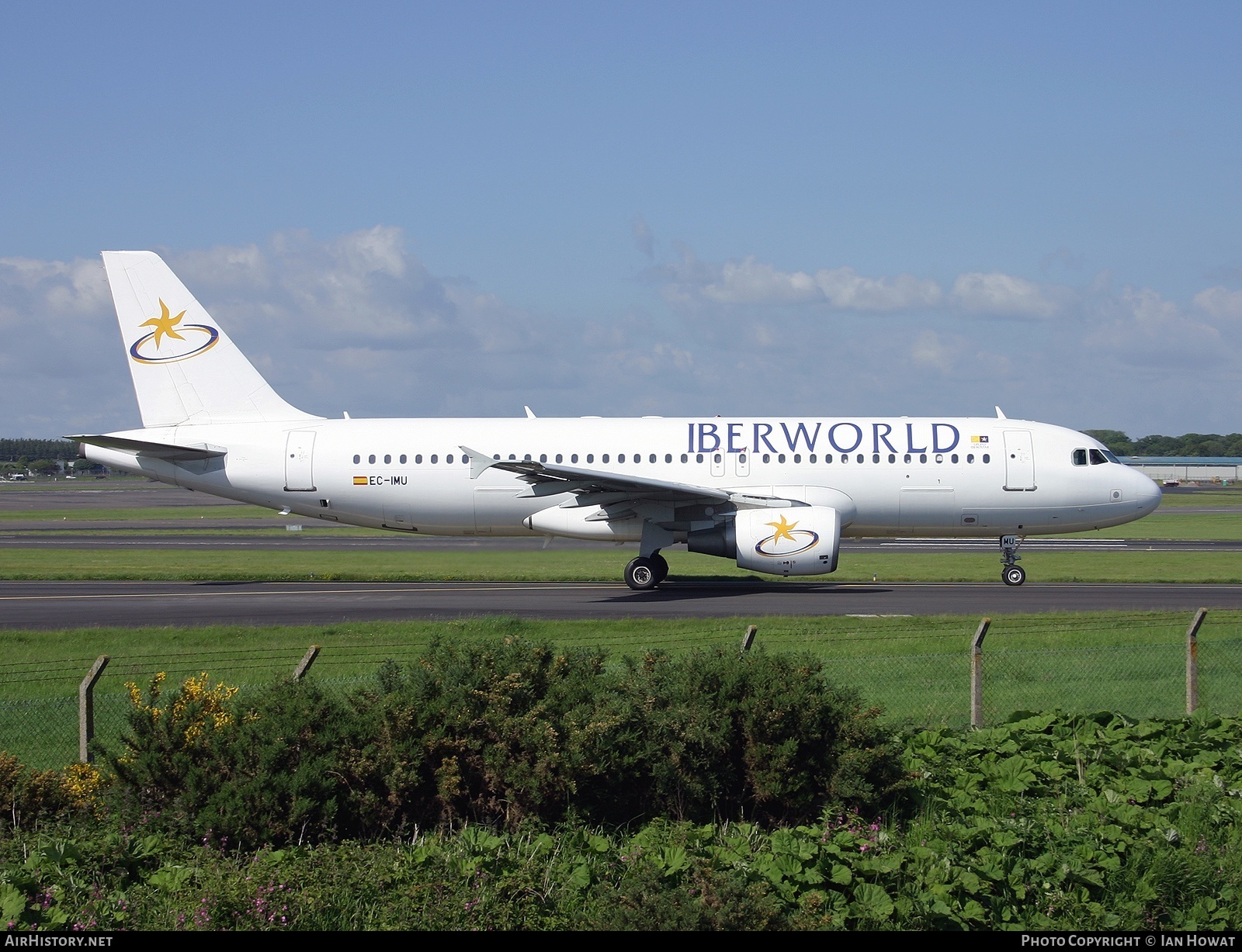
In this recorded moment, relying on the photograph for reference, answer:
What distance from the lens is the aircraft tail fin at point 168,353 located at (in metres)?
30.0

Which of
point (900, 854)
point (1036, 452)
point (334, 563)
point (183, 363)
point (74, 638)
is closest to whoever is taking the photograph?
point (900, 854)

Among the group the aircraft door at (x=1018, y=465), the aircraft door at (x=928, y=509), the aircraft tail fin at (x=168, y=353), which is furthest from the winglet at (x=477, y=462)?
the aircraft door at (x=1018, y=465)

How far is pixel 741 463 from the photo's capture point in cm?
2833

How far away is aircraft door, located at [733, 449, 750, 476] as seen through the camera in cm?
2830

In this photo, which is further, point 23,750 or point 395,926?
point 23,750

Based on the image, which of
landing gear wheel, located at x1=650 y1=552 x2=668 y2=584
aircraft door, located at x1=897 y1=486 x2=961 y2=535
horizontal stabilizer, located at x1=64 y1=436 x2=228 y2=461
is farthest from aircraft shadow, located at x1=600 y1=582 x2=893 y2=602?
horizontal stabilizer, located at x1=64 y1=436 x2=228 y2=461

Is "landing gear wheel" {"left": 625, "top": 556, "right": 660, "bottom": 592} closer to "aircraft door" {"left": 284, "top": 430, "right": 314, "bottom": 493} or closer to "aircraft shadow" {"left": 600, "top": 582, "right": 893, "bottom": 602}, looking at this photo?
"aircraft shadow" {"left": 600, "top": 582, "right": 893, "bottom": 602}

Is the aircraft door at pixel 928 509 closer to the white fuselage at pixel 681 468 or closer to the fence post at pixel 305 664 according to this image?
the white fuselage at pixel 681 468

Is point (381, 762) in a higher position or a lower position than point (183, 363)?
lower

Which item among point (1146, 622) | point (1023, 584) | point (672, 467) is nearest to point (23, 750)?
point (1146, 622)

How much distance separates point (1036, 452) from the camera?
28094 millimetres

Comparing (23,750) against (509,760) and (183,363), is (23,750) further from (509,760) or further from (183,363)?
(183,363)

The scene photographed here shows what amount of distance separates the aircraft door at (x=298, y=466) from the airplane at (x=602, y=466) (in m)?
0.04

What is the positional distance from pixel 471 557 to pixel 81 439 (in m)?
12.6
